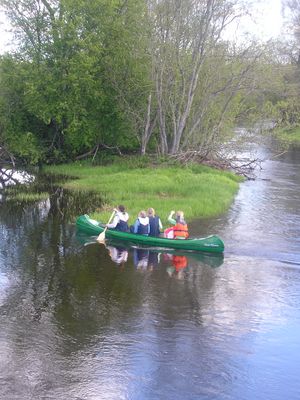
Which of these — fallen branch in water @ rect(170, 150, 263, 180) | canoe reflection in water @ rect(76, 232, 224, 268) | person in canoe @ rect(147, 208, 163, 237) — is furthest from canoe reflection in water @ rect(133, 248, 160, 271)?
fallen branch in water @ rect(170, 150, 263, 180)

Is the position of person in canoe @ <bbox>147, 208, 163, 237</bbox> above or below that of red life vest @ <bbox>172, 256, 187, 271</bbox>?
above

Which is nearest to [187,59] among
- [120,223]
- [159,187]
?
[159,187]

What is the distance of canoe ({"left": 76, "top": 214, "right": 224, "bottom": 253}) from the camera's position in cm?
1377

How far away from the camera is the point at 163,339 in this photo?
29.4 feet

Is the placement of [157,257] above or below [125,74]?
below

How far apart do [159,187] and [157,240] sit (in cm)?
740

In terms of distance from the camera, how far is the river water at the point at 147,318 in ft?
25.0

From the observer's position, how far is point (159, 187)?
2158 cm

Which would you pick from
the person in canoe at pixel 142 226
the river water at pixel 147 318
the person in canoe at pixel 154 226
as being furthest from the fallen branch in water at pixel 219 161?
the person in canoe at pixel 142 226

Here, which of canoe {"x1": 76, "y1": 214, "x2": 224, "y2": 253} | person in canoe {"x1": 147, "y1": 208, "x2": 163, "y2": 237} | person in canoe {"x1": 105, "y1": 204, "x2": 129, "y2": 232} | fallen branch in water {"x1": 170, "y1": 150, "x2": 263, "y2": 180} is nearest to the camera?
canoe {"x1": 76, "y1": 214, "x2": 224, "y2": 253}

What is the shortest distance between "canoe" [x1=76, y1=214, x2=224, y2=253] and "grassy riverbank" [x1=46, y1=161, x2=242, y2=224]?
127 cm

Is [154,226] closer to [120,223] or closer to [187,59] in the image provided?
[120,223]

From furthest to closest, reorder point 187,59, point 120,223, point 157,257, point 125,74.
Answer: point 125,74 → point 187,59 → point 120,223 → point 157,257

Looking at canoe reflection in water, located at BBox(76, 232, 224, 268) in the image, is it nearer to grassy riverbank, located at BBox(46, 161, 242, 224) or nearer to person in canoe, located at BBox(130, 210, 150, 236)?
person in canoe, located at BBox(130, 210, 150, 236)
